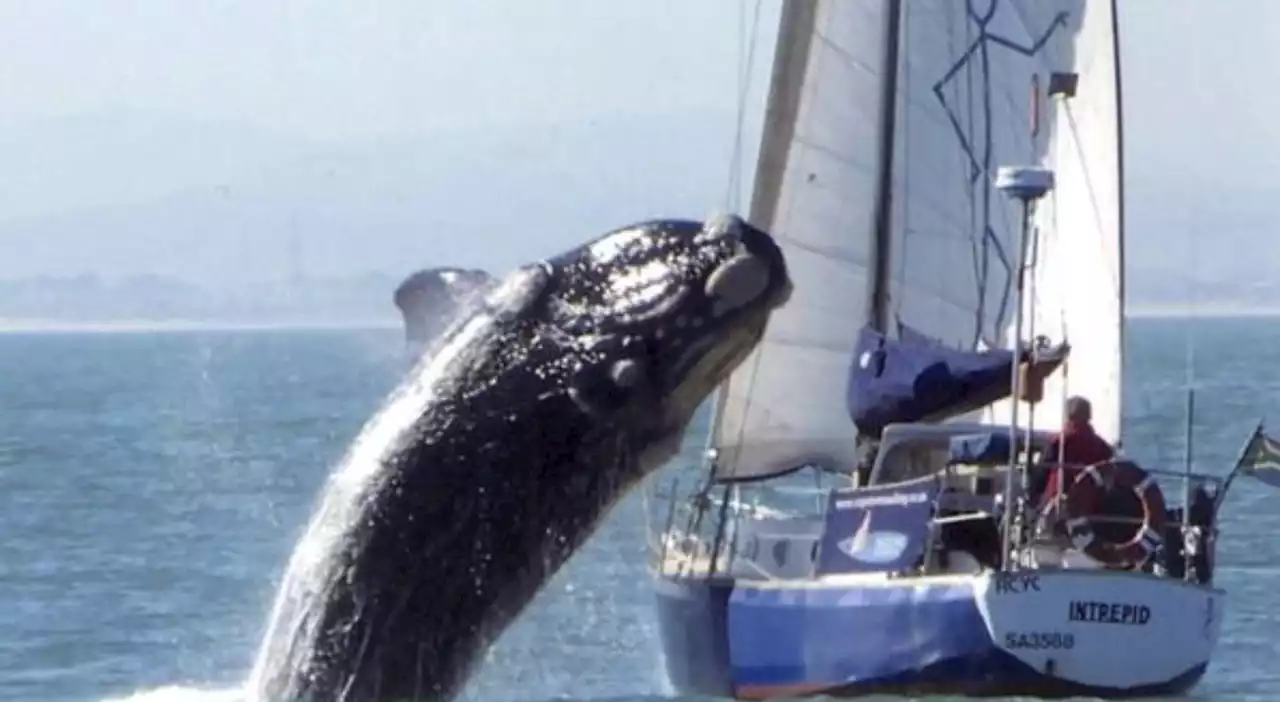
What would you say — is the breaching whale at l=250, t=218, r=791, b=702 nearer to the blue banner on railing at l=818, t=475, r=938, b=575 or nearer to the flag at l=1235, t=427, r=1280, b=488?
the blue banner on railing at l=818, t=475, r=938, b=575

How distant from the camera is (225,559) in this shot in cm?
3734

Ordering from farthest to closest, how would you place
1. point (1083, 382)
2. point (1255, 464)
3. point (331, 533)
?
point (1083, 382), point (1255, 464), point (331, 533)

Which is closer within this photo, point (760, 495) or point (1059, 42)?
point (1059, 42)

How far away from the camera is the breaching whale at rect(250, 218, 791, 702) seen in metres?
12.4

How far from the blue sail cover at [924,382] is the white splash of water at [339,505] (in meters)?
12.4

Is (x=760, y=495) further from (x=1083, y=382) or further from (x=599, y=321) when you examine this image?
(x=599, y=321)

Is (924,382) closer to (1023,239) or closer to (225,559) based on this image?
(1023,239)

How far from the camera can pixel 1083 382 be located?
2802 centimetres

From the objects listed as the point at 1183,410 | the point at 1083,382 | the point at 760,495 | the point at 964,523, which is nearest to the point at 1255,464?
the point at 964,523

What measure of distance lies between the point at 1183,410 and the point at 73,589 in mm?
41720

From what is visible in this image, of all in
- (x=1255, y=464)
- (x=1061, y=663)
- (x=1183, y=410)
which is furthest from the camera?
(x=1183, y=410)

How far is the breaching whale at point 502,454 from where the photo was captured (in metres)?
12.4

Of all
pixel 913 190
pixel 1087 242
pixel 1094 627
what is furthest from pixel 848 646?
pixel 913 190

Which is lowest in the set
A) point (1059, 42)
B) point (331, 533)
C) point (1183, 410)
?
point (331, 533)
